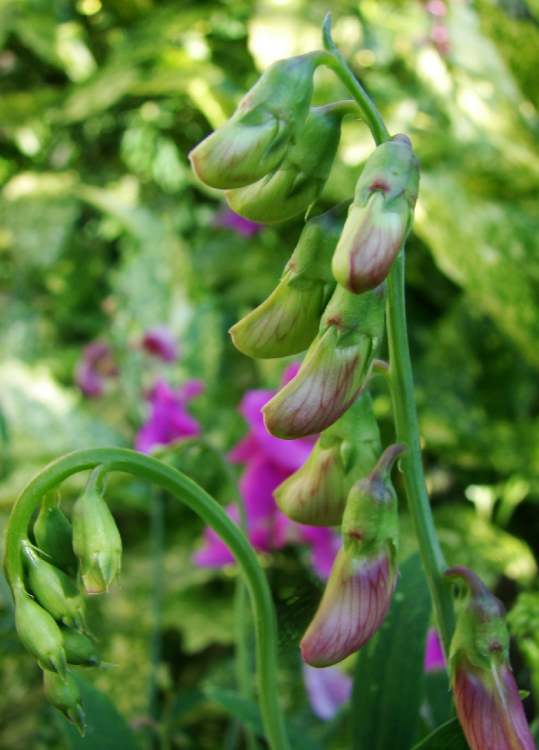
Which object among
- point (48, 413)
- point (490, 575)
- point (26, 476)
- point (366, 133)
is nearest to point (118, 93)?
point (366, 133)

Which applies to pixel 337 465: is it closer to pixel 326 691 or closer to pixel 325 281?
pixel 325 281

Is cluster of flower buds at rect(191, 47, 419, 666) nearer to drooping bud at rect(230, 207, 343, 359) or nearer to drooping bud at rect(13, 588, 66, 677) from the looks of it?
drooping bud at rect(230, 207, 343, 359)

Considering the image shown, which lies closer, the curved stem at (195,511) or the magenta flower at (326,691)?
the curved stem at (195,511)

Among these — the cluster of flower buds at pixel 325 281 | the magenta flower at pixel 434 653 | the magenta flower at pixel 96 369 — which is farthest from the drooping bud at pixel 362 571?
the magenta flower at pixel 96 369

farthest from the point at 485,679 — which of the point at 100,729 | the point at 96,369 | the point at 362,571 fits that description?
the point at 96,369

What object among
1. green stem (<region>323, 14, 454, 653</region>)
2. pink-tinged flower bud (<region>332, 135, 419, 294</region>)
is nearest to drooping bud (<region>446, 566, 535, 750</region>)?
green stem (<region>323, 14, 454, 653</region>)

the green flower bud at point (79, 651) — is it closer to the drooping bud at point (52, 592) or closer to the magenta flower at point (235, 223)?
the drooping bud at point (52, 592)

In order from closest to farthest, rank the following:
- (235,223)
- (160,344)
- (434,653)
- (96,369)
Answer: (434,653), (160,344), (96,369), (235,223)
